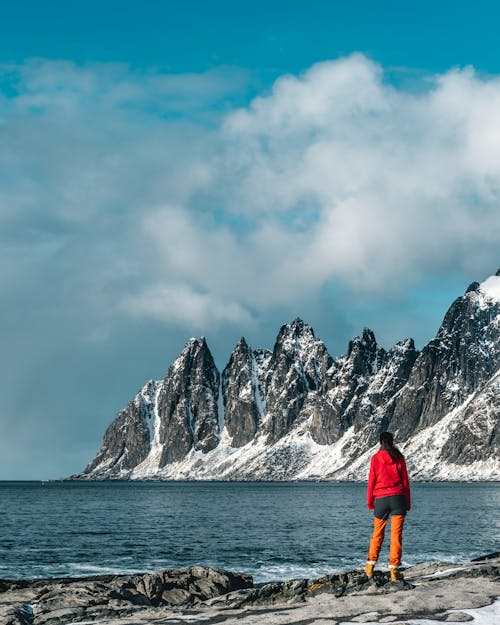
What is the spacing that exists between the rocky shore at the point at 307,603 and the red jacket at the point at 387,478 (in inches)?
96.8

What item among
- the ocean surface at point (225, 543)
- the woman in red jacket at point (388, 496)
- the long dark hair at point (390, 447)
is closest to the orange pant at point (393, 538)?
the woman in red jacket at point (388, 496)

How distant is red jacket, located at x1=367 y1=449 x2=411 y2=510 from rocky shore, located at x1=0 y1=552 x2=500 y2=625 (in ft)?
8.07

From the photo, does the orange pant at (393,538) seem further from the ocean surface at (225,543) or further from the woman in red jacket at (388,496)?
the ocean surface at (225,543)

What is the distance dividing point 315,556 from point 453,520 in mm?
45017

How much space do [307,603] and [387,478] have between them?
4.53 metres

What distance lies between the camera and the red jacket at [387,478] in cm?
2238

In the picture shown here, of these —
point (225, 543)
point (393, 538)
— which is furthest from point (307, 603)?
point (225, 543)

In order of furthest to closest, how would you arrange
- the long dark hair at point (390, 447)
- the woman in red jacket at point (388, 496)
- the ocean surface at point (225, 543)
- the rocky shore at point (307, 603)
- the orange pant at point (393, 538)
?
the ocean surface at point (225, 543)
the long dark hair at point (390, 447)
the woman in red jacket at point (388, 496)
the orange pant at point (393, 538)
the rocky shore at point (307, 603)

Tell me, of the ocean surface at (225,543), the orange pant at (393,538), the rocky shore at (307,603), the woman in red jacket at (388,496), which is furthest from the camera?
the ocean surface at (225,543)

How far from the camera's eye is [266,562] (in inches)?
2135

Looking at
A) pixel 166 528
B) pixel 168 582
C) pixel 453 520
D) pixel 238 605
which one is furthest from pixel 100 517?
pixel 238 605

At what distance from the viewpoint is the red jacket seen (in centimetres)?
2238

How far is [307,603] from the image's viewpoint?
19.8 meters

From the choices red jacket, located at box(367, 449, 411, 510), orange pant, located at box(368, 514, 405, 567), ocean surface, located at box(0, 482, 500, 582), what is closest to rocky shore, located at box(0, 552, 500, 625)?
orange pant, located at box(368, 514, 405, 567)
